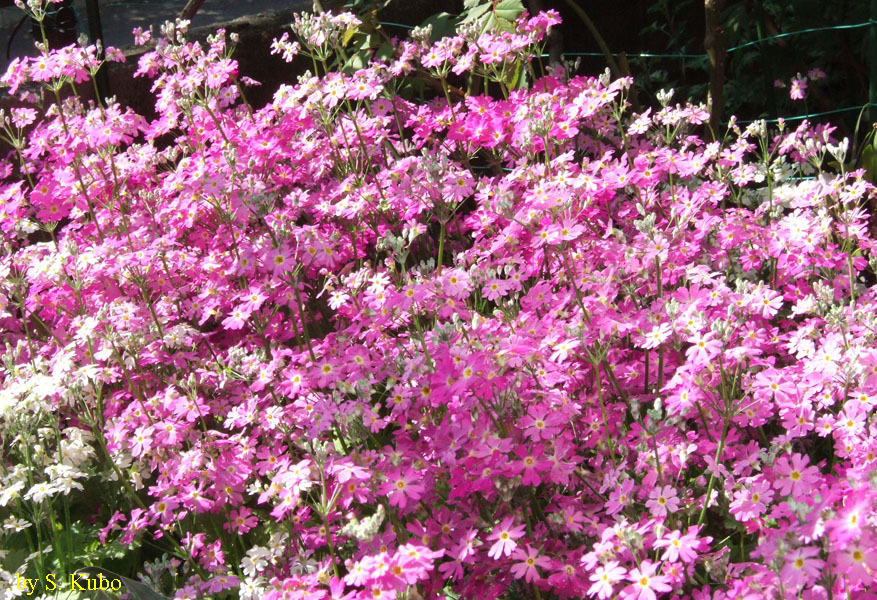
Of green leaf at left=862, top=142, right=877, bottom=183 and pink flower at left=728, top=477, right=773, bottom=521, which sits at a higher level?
green leaf at left=862, top=142, right=877, bottom=183

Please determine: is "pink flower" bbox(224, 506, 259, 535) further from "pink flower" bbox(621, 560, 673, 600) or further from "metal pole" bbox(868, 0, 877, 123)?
"metal pole" bbox(868, 0, 877, 123)

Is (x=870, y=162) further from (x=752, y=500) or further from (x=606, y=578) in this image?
(x=606, y=578)

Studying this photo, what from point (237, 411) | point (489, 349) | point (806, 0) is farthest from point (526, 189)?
point (806, 0)

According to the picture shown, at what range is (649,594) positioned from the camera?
1598 millimetres

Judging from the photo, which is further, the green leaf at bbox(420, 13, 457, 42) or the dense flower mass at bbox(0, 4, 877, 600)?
the green leaf at bbox(420, 13, 457, 42)

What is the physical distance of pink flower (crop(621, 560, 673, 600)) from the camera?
160cm

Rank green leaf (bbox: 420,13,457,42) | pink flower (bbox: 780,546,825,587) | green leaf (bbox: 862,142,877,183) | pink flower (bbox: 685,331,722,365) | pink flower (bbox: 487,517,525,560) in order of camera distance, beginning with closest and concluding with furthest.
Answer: pink flower (bbox: 780,546,825,587) → pink flower (bbox: 487,517,525,560) → pink flower (bbox: 685,331,722,365) → green leaf (bbox: 862,142,877,183) → green leaf (bbox: 420,13,457,42)

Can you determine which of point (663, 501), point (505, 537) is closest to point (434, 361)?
point (505, 537)

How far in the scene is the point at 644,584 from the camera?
1621 mm

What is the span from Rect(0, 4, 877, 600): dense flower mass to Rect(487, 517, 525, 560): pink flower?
32 mm

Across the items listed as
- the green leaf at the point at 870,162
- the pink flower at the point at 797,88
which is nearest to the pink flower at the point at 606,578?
the green leaf at the point at 870,162

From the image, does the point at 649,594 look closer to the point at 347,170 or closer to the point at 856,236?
the point at 856,236

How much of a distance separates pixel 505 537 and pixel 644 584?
29 cm

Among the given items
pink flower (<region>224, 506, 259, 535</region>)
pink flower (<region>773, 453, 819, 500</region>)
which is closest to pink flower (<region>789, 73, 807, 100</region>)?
pink flower (<region>773, 453, 819, 500</region>)
